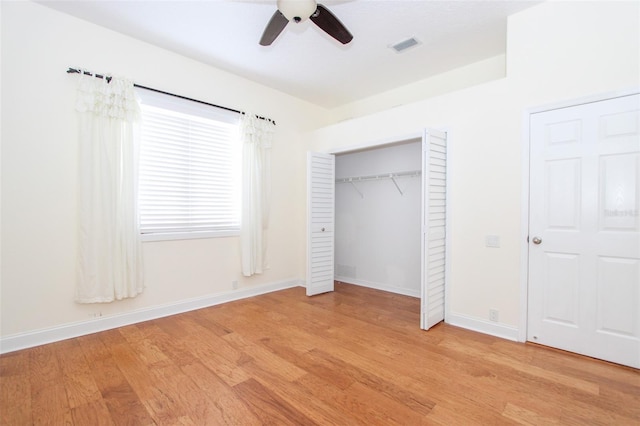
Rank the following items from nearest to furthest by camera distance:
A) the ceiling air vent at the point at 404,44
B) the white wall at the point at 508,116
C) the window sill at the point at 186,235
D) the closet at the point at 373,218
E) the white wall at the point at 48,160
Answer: the white wall at the point at 508,116 → the white wall at the point at 48,160 → the ceiling air vent at the point at 404,44 → the window sill at the point at 186,235 → the closet at the point at 373,218

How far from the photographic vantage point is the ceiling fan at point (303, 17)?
80.5 inches

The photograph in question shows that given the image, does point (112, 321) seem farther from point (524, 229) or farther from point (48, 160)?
point (524, 229)

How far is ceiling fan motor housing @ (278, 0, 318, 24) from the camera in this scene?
202 cm

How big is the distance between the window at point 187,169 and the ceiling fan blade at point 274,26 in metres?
1.54

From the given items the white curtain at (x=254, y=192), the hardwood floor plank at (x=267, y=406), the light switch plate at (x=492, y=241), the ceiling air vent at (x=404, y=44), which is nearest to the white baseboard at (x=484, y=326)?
the light switch plate at (x=492, y=241)

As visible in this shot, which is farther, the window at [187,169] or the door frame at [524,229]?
the window at [187,169]

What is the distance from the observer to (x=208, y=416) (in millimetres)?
1715

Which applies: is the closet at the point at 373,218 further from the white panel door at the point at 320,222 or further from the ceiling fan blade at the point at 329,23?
the ceiling fan blade at the point at 329,23

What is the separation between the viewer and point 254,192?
13.3 ft

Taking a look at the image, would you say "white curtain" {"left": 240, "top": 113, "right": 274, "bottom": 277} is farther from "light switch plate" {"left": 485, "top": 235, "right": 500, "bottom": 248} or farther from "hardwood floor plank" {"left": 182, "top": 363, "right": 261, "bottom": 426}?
"light switch plate" {"left": 485, "top": 235, "right": 500, "bottom": 248}

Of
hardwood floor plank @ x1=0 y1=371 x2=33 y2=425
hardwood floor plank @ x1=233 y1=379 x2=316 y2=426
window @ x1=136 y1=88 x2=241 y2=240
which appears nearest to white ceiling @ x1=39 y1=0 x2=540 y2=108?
window @ x1=136 y1=88 x2=241 y2=240

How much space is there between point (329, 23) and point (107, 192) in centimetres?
262

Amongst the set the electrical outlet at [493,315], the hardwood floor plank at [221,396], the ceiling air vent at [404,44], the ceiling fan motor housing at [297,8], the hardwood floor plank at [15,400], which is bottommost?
the hardwood floor plank at [221,396]

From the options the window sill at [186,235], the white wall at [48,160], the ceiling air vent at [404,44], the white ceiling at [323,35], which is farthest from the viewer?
the window sill at [186,235]
